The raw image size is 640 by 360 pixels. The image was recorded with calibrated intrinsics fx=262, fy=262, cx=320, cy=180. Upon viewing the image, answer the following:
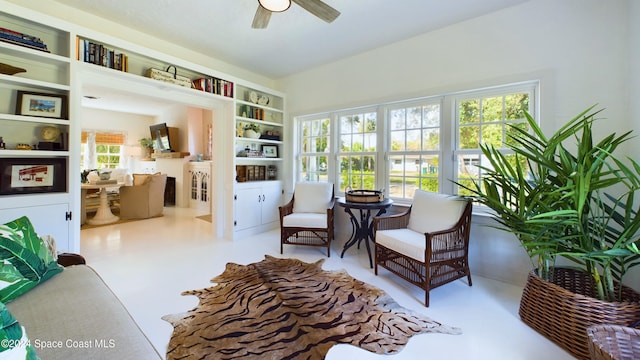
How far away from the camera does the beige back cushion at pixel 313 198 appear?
3617 millimetres

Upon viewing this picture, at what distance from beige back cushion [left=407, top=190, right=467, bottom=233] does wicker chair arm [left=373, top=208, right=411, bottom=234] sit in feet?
0.19

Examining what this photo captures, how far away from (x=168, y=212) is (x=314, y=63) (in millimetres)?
4519

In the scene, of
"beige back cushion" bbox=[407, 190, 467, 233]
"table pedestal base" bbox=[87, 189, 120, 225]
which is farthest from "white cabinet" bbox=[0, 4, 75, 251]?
"beige back cushion" bbox=[407, 190, 467, 233]

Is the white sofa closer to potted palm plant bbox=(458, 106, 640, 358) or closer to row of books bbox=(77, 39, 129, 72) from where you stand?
potted palm plant bbox=(458, 106, 640, 358)

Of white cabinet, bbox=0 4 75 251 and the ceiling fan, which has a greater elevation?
the ceiling fan

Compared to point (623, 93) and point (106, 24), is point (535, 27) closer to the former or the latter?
point (623, 93)

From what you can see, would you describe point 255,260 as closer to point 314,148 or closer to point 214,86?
point 314,148

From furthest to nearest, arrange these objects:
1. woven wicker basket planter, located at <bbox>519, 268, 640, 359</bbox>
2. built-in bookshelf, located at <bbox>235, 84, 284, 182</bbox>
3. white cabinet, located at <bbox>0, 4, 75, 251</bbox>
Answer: built-in bookshelf, located at <bbox>235, 84, 284, 182</bbox> → white cabinet, located at <bbox>0, 4, 75, 251</bbox> → woven wicker basket planter, located at <bbox>519, 268, 640, 359</bbox>

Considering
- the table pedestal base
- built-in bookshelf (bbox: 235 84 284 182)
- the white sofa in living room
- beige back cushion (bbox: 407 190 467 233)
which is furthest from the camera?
the table pedestal base

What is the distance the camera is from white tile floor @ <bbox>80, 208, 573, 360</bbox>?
64.2 inches

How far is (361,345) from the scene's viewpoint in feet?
5.33

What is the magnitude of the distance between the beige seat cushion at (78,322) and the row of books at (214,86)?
106 inches

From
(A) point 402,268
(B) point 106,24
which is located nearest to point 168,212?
(B) point 106,24

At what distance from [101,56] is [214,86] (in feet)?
3.96
